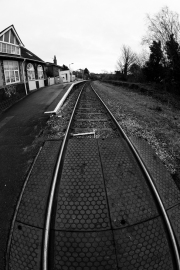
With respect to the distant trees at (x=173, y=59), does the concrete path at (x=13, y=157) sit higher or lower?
lower

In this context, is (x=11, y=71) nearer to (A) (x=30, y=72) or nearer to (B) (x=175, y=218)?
(A) (x=30, y=72)

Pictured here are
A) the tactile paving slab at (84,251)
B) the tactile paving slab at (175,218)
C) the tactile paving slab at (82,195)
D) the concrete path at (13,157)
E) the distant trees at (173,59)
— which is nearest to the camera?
the tactile paving slab at (84,251)

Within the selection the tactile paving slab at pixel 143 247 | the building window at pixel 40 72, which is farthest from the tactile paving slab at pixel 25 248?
the building window at pixel 40 72

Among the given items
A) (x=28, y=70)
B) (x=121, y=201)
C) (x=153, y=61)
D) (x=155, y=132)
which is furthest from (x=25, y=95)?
(x=153, y=61)

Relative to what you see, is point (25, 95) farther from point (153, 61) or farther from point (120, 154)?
point (153, 61)

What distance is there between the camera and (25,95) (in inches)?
702

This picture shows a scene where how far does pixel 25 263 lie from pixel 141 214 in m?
2.28

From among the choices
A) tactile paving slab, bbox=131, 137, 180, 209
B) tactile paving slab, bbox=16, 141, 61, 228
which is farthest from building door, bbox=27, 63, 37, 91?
tactile paving slab, bbox=131, 137, 180, 209

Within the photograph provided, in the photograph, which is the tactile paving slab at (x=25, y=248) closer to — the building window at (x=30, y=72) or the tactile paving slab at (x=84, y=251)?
the tactile paving slab at (x=84, y=251)

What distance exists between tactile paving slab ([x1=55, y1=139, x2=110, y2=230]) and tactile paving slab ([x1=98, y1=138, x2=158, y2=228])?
192 millimetres

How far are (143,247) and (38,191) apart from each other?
250 centimetres

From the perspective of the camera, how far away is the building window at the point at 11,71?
1533 centimetres

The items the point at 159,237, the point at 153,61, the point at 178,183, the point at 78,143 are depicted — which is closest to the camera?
the point at 159,237

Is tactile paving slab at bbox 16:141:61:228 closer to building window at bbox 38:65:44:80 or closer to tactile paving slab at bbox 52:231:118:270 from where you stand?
tactile paving slab at bbox 52:231:118:270
